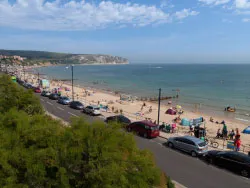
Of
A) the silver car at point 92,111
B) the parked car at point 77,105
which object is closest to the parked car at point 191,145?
the silver car at point 92,111

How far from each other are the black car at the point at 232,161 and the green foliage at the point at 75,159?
28.7 feet

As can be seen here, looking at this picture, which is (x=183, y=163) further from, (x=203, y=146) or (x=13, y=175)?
(x=13, y=175)

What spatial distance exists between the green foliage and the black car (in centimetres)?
876

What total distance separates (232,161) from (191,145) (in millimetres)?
3259

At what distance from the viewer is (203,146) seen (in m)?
16.4

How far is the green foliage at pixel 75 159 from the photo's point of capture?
20.6 ft

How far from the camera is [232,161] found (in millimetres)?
13945

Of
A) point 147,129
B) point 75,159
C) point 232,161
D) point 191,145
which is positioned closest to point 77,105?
point 147,129

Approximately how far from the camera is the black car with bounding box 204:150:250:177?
13406 mm

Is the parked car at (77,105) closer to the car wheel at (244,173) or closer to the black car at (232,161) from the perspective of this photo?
the black car at (232,161)

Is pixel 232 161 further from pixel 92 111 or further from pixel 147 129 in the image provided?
pixel 92 111

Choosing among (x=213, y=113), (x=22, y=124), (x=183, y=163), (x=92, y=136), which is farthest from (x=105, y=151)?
(x=213, y=113)

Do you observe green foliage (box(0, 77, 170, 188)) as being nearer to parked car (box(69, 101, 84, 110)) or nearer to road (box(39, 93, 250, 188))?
road (box(39, 93, 250, 188))

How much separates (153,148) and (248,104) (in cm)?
3972
